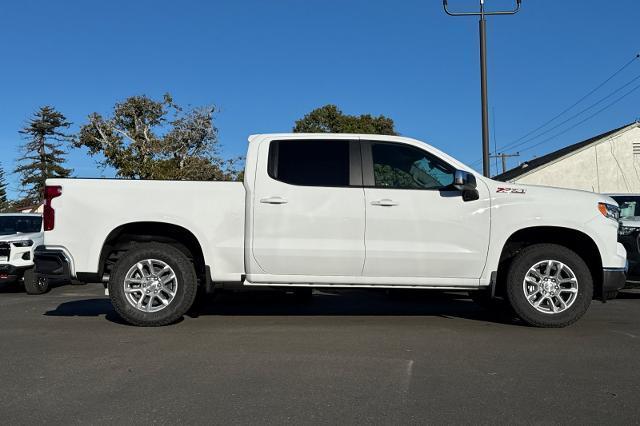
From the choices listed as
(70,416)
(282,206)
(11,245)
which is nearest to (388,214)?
(282,206)

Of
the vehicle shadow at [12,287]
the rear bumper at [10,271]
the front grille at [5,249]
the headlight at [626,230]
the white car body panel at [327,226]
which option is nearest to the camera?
the white car body panel at [327,226]

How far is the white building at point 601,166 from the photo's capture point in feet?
98.1

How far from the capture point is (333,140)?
261 inches

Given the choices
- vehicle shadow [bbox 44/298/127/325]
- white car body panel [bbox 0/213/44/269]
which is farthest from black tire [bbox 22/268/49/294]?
vehicle shadow [bbox 44/298/127/325]

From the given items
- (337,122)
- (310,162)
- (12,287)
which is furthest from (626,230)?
(337,122)

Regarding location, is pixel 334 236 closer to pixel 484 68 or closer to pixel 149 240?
pixel 149 240

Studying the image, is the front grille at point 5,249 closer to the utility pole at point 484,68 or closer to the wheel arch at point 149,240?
the wheel arch at point 149,240

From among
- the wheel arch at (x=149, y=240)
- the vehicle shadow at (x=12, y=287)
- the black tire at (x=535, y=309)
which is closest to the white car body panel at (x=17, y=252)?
the vehicle shadow at (x=12, y=287)

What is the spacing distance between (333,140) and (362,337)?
2.22 m

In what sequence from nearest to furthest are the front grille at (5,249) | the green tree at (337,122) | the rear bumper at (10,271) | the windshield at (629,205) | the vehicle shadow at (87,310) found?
the vehicle shadow at (87,310), the windshield at (629,205), the rear bumper at (10,271), the front grille at (5,249), the green tree at (337,122)

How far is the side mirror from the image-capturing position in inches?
241

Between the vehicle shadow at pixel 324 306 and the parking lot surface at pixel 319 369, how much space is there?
3.8 inches

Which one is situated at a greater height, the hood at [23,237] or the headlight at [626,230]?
the headlight at [626,230]

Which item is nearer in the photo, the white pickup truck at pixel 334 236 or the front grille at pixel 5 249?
the white pickup truck at pixel 334 236
